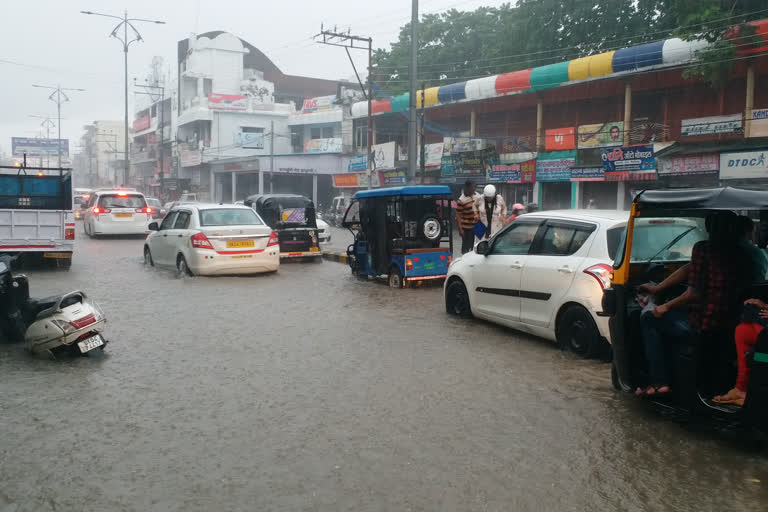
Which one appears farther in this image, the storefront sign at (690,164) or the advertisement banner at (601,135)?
the advertisement banner at (601,135)

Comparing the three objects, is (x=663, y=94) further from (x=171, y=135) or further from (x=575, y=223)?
(x=171, y=135)

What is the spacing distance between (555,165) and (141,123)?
2555 inches

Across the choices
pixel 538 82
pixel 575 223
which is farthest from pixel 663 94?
pixel 575 223

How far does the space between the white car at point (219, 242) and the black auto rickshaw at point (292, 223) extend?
2814mm

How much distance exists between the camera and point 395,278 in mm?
13070

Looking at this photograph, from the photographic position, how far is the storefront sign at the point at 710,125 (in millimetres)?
24078

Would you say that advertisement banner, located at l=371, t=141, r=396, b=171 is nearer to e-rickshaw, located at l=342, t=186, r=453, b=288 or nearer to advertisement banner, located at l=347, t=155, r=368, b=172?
advertisement banner, located at l=347, t=155, r=368, b=172

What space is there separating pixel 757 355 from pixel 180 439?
371 centimetres

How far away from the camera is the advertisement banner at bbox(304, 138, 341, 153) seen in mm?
51156

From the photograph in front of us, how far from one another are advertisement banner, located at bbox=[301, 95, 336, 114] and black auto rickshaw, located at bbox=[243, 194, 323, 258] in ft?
126

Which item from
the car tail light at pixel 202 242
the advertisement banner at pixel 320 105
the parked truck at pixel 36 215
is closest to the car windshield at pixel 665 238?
the car tail light at pixel 202 242

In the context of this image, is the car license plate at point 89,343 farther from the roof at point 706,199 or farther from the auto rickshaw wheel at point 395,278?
the auto rickshaw wheel at point 395,278

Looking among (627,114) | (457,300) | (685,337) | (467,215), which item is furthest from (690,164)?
(685,337)

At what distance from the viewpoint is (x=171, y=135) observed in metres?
72.0
